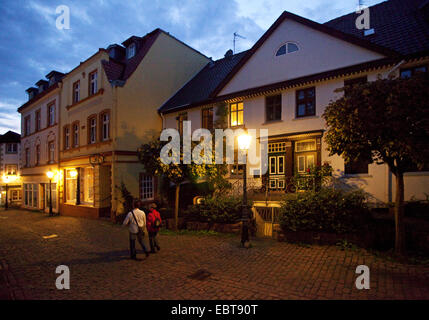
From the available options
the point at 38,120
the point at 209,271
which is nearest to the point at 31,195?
the point at 38,120

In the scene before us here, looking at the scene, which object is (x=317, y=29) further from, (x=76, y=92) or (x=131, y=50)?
(x=76, y=92)

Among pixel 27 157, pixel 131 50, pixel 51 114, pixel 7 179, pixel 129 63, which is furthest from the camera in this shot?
pixel 7 179

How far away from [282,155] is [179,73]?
36.6 feet

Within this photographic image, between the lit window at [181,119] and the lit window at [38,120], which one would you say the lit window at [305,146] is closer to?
the lit window at [181,119]

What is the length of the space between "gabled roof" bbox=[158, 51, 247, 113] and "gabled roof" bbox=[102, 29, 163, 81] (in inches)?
129

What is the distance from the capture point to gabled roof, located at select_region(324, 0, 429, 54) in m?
10.6

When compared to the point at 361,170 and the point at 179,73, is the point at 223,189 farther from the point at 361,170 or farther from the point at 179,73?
the point at 179,73

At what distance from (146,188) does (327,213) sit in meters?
12.0

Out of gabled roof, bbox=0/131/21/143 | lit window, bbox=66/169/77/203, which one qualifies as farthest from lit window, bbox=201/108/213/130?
gabled roof, bbox=0/131/21/143

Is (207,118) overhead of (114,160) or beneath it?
overhead

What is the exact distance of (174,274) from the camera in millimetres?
6395

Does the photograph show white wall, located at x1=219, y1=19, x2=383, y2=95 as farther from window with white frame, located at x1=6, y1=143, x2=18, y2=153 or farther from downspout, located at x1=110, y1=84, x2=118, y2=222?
window with white frame, located at x1=6, y1=143, x2=18, y2=153

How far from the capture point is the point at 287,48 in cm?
1339
